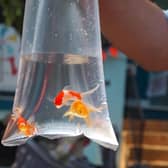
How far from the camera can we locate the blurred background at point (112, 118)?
3.91m

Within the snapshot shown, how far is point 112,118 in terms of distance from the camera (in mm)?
5770

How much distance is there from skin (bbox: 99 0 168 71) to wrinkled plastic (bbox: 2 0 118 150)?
12cm

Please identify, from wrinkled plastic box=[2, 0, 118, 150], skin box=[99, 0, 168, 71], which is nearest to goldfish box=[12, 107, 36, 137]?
wrinkled plastic box=[2, 0, 118, 150]

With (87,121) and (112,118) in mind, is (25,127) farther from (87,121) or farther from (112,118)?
(112,118)

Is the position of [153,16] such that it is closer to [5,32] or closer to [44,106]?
[44,106]

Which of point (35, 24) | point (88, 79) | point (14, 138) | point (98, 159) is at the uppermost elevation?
point (35, 24)

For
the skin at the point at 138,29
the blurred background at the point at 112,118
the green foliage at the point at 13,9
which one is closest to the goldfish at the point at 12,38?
the blurred background at the point at 112,118

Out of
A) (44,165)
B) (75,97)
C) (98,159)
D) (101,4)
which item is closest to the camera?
(75,97)

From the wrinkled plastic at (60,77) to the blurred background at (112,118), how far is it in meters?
0.80

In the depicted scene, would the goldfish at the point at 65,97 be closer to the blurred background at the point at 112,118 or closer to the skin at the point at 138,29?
the skin at the point at 138,29

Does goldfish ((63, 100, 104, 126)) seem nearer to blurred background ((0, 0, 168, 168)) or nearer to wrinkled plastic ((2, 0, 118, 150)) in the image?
wrinkled plastic ((2, 0, 118, 150))

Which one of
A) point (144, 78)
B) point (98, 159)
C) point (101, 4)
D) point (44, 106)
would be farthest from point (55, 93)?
point (144, 78)

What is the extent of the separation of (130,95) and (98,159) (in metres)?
1.58

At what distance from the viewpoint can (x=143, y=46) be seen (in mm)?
1483
